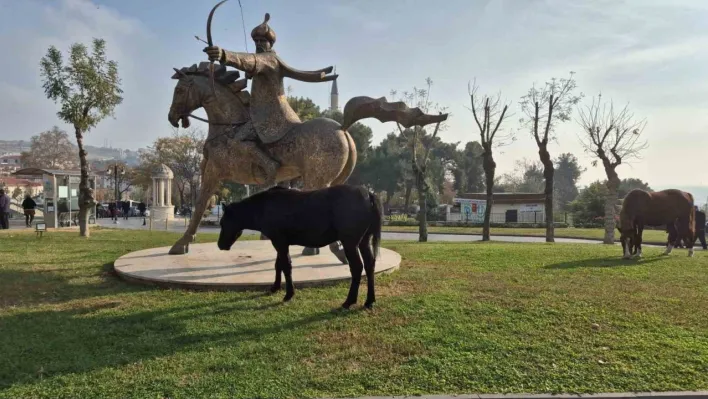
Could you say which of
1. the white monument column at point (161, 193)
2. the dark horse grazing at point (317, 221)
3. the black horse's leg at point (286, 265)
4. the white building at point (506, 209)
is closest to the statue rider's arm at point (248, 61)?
the dark horse grazing at point (317, 221)

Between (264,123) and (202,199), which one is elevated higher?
(264,123)

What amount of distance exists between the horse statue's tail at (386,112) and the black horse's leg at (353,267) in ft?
9.20

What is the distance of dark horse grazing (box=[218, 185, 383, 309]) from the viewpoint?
5211 millimetres

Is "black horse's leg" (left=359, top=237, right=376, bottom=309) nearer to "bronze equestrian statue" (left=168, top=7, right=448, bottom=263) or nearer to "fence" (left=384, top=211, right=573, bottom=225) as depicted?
"bronze equestrian statue" (left=168, top=7, right=448, bottom=263)

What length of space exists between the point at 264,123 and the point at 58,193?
19047mm

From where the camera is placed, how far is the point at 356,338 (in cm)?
458

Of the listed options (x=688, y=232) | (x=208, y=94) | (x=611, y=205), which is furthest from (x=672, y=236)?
(x=208, y=94)

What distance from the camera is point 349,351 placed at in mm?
4238

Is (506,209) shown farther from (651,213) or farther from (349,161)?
→ (349,161)

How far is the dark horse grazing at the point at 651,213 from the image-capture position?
9.98 meters

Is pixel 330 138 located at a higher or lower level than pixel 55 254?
higher

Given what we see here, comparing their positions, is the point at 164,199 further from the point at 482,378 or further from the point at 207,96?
the point at 482,378

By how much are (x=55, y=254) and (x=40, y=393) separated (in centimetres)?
788

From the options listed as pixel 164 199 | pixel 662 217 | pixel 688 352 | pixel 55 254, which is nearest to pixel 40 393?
pixel 688 352
